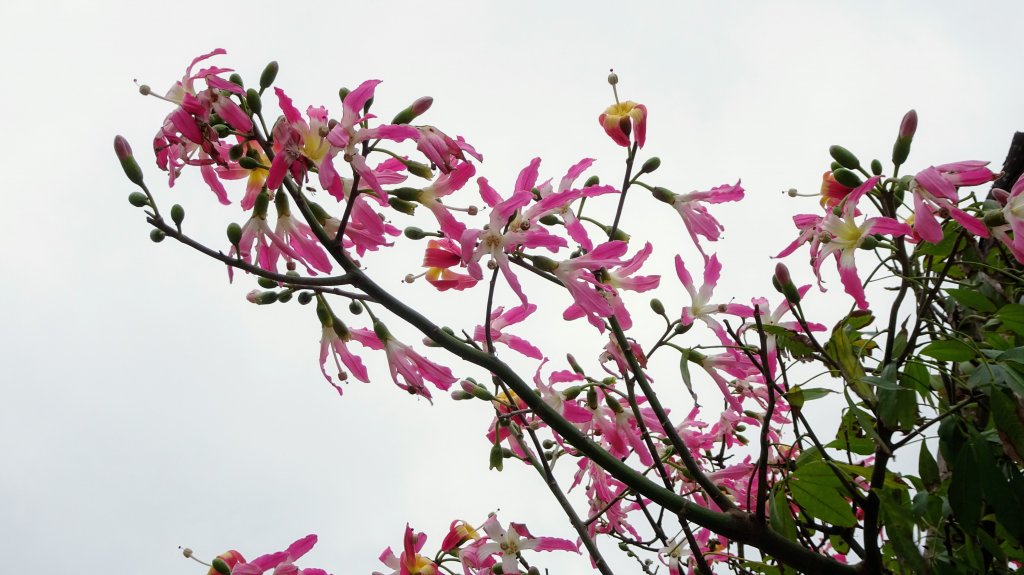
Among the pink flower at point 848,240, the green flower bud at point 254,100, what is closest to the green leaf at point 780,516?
the pink flower at point 848,240

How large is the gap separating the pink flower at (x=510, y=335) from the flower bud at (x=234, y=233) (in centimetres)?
48

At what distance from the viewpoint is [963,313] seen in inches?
69.6

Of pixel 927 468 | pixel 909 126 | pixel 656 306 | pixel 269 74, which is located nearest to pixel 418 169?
pixel 269 74

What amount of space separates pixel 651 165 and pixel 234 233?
0.71 metres

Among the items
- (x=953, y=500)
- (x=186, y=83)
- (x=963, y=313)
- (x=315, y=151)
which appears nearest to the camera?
(x=953, y=500)

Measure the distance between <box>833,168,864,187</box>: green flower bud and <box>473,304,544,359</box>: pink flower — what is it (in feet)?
Answer: 1.85

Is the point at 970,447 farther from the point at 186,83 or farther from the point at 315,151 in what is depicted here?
the point at 186,83

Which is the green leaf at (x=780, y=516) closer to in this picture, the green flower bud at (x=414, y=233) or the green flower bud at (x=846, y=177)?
the green flower bud at (x=846, y=177)

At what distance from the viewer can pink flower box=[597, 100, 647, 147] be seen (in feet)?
4.83

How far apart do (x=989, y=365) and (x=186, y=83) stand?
1.22 m

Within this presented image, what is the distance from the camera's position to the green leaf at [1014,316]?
4.03ft

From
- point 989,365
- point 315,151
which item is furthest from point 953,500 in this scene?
point 315,151

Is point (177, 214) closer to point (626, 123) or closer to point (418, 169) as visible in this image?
point (418, 169)

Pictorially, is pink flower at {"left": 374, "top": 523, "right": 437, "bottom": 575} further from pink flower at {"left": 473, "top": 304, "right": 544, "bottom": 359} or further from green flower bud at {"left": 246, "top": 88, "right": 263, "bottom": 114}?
green flower bud at {"left": 246, "top": 88, "right": 263, "bottom": 114}
